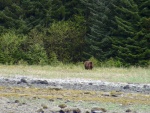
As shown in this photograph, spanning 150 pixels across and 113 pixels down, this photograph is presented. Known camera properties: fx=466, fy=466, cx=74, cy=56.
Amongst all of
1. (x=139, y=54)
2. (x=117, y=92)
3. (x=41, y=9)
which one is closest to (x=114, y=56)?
(x=139, y=54)

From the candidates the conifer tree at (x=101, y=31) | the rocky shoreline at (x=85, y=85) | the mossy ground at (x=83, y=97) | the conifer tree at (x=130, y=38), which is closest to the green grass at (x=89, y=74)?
the rocky shoreline at (x=85, y=85)

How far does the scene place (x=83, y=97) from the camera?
13.0m

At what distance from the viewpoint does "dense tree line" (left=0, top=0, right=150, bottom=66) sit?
1649 inches

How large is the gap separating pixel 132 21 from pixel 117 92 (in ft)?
94.1

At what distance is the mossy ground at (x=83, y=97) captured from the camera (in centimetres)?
1142

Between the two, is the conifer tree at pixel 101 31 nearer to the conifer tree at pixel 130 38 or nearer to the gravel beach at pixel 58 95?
the conifer tree at pixel 130 38

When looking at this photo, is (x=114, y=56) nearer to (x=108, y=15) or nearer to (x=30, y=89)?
(x=108, y=15)

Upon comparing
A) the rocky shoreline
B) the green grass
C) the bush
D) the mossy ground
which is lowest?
the mossy ground

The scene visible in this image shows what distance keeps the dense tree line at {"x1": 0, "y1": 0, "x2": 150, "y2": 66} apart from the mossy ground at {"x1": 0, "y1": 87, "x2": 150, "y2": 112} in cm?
2370

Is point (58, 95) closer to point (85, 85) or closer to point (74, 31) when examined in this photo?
point (85, 85)

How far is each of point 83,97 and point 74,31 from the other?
121 ft

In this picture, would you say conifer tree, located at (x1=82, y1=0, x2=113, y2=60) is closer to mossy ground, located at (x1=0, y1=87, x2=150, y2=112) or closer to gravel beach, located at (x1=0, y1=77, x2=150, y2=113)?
gravel beach, located at (x1=0, y1=77, x2=150, y2=113)

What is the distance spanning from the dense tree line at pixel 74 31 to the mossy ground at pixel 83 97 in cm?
2370

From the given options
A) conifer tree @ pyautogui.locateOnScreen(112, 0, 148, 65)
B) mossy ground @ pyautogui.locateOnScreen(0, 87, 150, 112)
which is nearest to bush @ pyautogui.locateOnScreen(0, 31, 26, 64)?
conifer tree @ pyautogui.locateOnScreen(112, 0, 148, 65)
